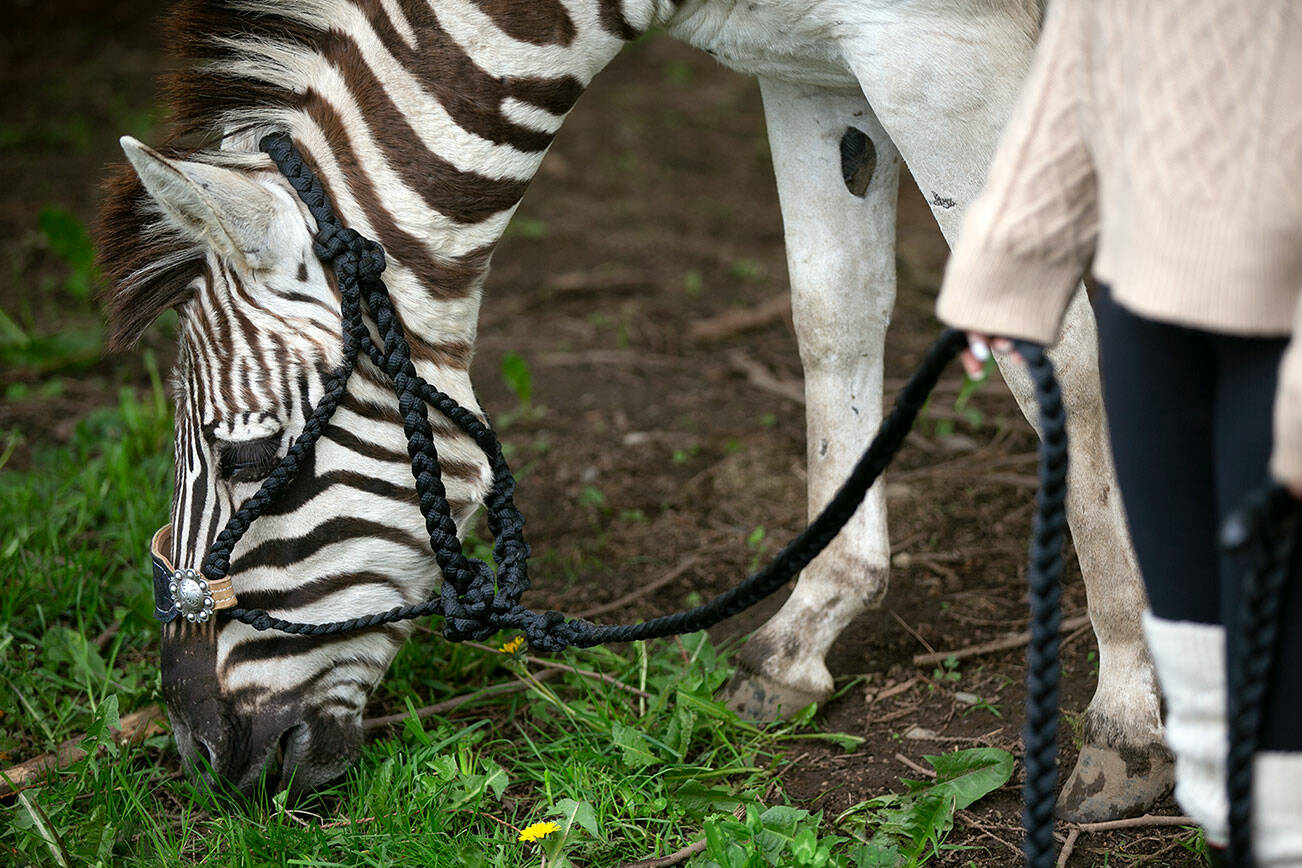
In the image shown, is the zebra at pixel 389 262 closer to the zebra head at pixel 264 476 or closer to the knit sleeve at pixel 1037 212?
the zebra head at pixel 264 476

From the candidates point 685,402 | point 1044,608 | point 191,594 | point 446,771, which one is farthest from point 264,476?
point 685,402

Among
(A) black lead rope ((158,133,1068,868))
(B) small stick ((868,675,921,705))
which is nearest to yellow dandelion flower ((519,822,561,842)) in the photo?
(A) black lead rope ((158,133,1068,868))

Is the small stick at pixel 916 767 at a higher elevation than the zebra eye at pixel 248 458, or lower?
lower

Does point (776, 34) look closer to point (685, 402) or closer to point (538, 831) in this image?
point (538, 831)

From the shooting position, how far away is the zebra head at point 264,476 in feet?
6.26

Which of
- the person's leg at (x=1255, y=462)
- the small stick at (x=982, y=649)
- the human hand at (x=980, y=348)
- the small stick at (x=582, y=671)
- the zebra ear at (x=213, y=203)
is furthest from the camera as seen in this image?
the small stick at (x=982, y=649)

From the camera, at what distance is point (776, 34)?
2029 millimetres

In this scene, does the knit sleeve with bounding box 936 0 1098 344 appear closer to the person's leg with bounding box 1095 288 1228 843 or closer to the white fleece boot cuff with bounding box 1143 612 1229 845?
the person's leg with bounding box 1095 288 1228 843

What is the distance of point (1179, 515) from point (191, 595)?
5.19 feet

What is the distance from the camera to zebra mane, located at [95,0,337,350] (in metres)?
1.97

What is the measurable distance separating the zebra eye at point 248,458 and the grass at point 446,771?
0.63 m

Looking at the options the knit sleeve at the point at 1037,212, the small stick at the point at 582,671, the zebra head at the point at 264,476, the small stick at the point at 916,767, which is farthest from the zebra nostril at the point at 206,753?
the knit sleeve at the point at 1037,212

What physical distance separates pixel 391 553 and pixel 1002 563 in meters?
1.70

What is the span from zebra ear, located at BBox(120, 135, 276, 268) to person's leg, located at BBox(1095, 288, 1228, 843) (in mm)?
1315
